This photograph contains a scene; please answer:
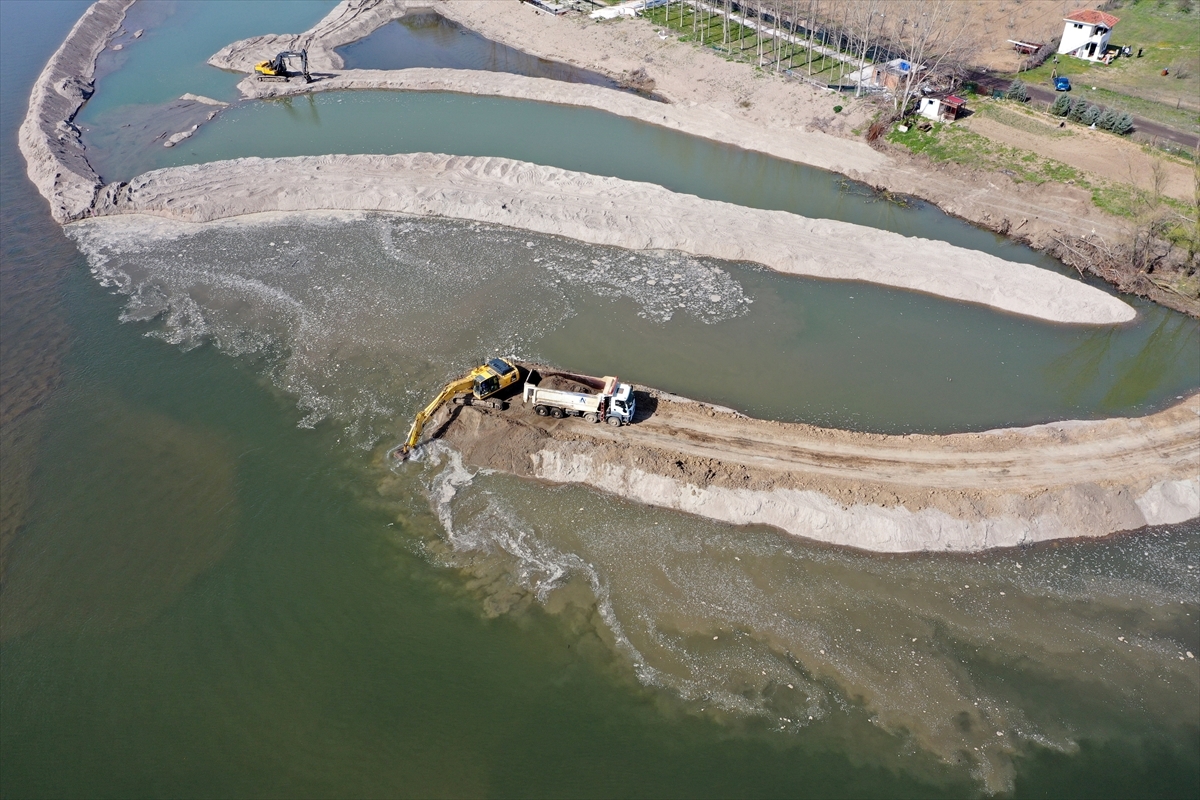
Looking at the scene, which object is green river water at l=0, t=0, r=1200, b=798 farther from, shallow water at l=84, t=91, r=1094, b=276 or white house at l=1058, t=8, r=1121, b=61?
white house at l=1058, t=8, r=1121, b=61

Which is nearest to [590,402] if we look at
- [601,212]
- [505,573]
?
[505,573]

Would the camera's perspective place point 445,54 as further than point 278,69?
Yes

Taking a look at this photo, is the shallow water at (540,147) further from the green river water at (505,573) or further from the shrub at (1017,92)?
the shrub at (1017,92)

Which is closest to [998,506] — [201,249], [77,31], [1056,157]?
[1056,157]

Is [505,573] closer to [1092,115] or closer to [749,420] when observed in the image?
[749,420]

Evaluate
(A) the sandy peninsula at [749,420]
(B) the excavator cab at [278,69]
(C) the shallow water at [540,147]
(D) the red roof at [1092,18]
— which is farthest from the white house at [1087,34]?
(B) the excavator cab at [278,69]
